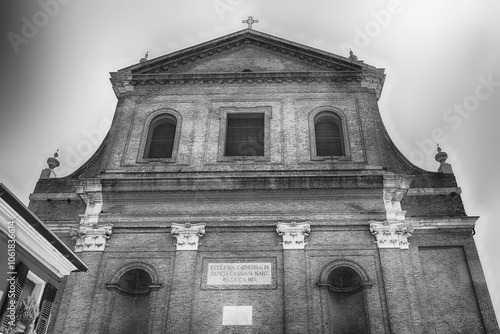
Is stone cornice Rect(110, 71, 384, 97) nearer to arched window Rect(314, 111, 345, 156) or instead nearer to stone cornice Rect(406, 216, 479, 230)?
arched window Rect(314, 111, 345, 156)

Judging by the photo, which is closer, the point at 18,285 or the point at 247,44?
the point at 18,285

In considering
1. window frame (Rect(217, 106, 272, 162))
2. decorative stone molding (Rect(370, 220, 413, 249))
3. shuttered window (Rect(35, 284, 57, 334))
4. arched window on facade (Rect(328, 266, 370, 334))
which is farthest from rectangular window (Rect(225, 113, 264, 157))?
shuttered window (Rect(35, 284, 57, 334))

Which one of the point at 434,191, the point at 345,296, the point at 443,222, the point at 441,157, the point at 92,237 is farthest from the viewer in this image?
the point at 441,157

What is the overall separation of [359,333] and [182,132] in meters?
9.12

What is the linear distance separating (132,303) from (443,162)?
11660 mm

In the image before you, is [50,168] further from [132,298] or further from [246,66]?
[246,66]

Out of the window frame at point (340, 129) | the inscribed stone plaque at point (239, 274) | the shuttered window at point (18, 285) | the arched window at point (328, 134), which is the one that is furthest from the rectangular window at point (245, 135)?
the shuttered window at point (18, 285)

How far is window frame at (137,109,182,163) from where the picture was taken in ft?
57.9

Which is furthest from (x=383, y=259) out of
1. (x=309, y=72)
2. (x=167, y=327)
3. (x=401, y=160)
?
(x=309, y=72)

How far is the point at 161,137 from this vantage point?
18.9 metres

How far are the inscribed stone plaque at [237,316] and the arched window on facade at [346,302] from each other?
7.69ft

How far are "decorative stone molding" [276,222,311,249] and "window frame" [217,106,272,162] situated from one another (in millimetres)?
2822

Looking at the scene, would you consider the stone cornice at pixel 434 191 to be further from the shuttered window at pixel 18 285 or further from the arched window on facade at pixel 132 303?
the shuttered window at pixel 18 285

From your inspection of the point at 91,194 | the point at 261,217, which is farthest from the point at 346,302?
the point at 91,194
